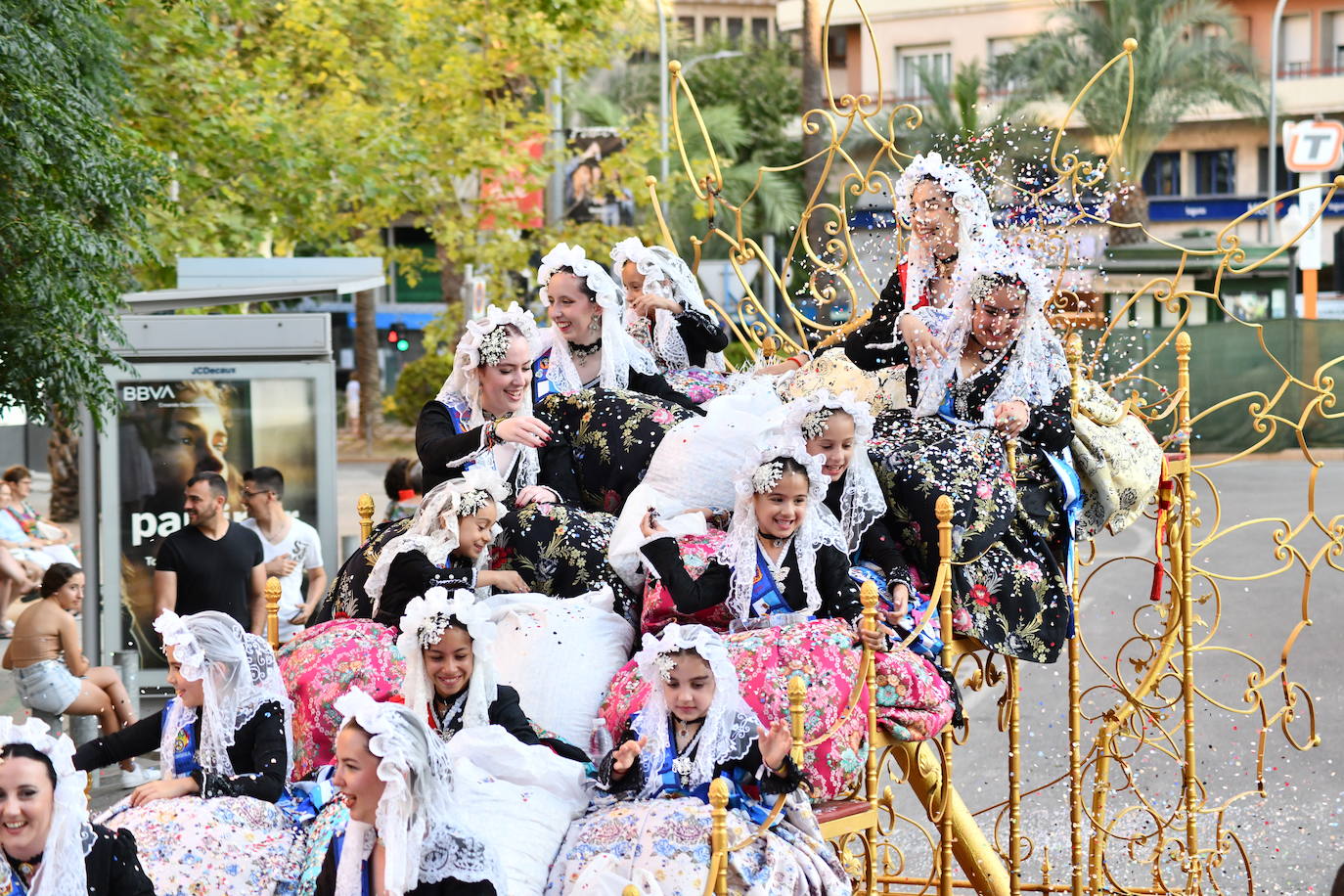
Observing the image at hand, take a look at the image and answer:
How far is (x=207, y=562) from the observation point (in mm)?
8781

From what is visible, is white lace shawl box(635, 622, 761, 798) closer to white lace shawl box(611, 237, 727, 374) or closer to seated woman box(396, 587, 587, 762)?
seated woman box(396, 587, 587, 762)

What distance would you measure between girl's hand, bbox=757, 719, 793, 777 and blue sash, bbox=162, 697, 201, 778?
4.82 ft

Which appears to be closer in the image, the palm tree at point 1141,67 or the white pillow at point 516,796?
the white pillow at point 516,796

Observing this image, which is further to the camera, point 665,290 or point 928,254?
point 665,290

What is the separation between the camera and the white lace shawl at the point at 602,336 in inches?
236

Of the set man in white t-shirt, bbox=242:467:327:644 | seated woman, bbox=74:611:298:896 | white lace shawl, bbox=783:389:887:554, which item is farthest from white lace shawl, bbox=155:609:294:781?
man in white t-shirt, bbox=242:467:327:644

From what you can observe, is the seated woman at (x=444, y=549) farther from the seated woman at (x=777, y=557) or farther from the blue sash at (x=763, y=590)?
Answer: the blue sash at (x=763, y=590)

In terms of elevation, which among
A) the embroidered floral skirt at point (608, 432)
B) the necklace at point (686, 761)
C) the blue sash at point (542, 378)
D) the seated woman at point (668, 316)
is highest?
the seated woman at point (668, 316)

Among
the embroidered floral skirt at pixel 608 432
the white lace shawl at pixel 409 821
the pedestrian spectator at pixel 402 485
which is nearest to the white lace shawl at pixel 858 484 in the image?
the embroidered floral skirt at pixel 608 432

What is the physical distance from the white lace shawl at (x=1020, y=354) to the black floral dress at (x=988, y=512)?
43 mm

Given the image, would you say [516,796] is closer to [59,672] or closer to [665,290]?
[665,290]

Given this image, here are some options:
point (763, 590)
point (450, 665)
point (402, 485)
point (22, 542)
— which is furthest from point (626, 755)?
point (22, 542)

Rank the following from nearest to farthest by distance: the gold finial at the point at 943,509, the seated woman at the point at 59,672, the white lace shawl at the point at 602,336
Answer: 1. the gold finial at the point at 943,509
2. the white lace shawl at the point at 602,336
3. the seated woman at the point at 59,672

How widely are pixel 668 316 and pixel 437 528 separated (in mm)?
1552
